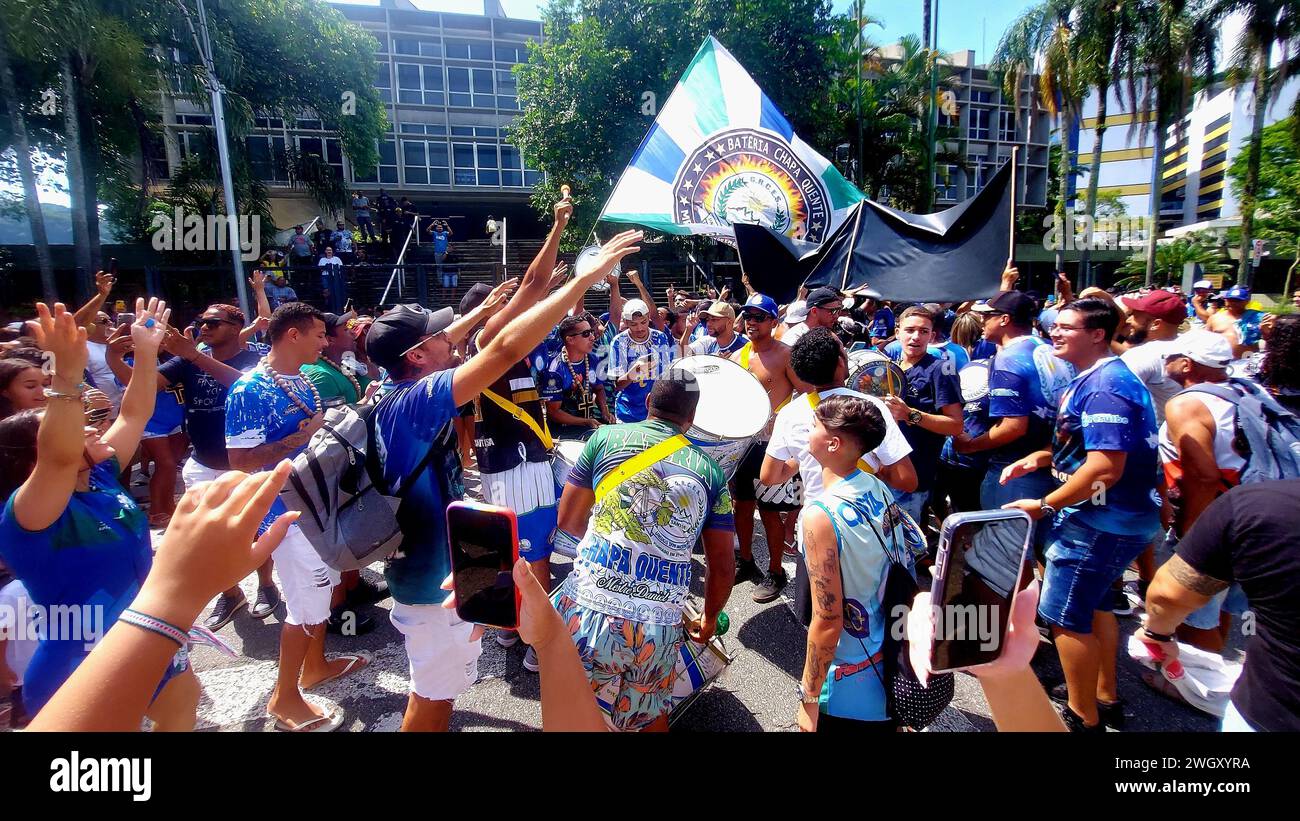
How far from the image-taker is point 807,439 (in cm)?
311

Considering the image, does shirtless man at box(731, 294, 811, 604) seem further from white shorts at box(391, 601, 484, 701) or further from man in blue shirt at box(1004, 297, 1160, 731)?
white shorts at box(391, 601, 484, 701)

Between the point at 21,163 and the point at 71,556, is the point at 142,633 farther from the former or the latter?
the point at 21,163

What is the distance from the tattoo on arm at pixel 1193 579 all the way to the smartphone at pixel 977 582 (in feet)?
2.70

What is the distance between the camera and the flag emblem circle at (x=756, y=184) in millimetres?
8055

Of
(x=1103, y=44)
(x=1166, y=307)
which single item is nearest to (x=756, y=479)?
(x=1166, y=307)

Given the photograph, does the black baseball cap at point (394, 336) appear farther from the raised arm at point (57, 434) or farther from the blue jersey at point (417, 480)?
the raised arm at point (57, 434)

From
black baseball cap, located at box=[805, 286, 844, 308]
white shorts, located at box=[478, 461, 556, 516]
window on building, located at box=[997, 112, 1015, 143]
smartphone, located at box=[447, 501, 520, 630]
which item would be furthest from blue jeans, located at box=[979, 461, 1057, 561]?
window on building, located at box=[997, 112, 1015, 143]

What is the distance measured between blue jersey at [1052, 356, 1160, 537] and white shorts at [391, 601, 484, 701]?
2.76 metres

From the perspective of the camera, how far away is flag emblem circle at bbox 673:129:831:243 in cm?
805

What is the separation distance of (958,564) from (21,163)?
2105 centimetres

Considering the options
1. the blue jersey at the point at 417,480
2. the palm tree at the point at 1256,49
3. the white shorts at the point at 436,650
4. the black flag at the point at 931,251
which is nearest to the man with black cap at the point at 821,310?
the black flag at the point at 931,251

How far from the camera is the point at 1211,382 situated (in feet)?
10.8

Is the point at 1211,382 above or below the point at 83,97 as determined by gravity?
below

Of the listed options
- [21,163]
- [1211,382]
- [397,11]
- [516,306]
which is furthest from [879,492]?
[397,11]
